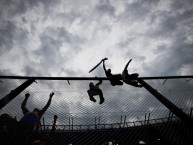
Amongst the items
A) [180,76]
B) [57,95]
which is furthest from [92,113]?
[180,76]

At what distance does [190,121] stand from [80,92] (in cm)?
437

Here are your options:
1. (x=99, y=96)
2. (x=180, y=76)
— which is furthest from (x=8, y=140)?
→ (x=180, y=76)

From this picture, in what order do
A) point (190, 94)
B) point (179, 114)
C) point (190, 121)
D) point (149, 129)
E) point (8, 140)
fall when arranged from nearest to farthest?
1. point (190, 121)
2. point (179, 114)
3. point (8, 140)
4. point (190, 94)
5. point (149, 129)

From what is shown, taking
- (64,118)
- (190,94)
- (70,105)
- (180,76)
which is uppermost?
(180,76)

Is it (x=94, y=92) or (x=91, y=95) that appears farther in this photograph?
(x=91, y=95)

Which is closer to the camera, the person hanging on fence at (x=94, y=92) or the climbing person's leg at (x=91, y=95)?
the person hanging on fence at (x=94, y=92)

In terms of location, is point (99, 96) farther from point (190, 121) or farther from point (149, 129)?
point (149, 129)

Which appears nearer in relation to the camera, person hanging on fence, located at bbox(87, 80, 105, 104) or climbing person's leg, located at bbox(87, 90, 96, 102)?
person hanging on fence, located at bbox(87, 80, 105, 104)

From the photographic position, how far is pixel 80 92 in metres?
7.10

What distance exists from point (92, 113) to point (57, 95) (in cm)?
153

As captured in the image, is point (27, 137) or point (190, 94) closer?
point (27, 137)

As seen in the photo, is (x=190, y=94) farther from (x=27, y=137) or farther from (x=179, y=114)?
(x=27, y=137)

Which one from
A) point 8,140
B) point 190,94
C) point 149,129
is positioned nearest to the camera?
point 8,140

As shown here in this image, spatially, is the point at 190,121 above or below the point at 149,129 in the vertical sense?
below
